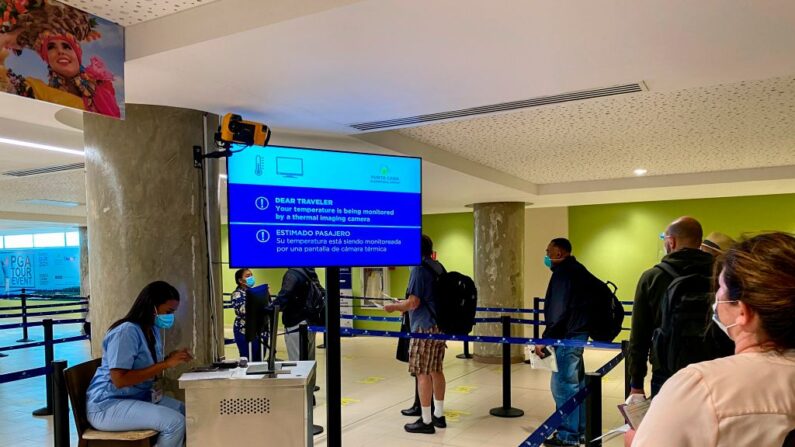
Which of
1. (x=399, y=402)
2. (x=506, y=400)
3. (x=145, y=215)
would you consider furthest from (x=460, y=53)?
(x=399, y=402)

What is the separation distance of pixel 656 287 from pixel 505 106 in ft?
4.50

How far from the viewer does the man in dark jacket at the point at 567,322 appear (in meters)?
4.09

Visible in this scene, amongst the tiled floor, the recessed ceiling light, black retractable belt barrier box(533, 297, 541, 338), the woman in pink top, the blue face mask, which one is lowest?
the tiled floor

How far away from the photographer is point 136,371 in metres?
2.92

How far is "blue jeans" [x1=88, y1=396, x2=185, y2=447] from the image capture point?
9.45 feet

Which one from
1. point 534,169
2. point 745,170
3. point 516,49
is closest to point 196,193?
point 516,49

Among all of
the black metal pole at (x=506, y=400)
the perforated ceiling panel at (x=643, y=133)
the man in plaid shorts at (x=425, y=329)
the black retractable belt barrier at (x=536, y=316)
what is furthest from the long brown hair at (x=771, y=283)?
the black retractable belt barrier at (x=536, y=316)

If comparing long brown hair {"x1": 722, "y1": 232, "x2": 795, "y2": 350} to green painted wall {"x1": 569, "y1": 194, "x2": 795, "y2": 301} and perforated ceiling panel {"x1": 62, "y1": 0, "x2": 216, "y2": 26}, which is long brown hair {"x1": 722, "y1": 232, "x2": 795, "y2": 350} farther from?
green painted wall {"x1": 569, "y1": 194, "x2": 795, "y2": 301}

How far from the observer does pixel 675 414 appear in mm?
941

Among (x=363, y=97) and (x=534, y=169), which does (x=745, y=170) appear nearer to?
(x=534, y=169)

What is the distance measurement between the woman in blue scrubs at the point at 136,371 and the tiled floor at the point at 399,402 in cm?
177

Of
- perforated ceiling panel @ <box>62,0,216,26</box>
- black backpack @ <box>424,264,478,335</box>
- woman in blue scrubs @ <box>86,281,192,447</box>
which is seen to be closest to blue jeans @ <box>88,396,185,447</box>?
woman in blue scrubs @ <box>86,281,192,447</box>

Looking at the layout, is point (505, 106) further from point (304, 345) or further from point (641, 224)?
point (641, 224)

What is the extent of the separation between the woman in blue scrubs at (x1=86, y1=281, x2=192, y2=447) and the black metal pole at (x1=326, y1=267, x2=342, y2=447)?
0.77 m
